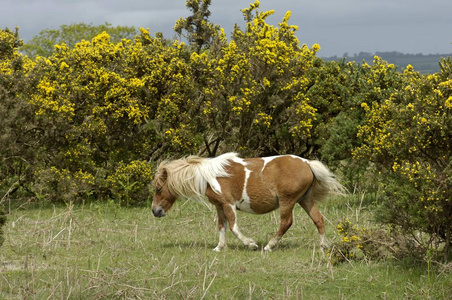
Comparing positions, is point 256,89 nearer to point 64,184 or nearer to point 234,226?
point 64,184

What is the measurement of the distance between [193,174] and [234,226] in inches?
43.6

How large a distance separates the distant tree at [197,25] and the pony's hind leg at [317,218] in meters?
14.7

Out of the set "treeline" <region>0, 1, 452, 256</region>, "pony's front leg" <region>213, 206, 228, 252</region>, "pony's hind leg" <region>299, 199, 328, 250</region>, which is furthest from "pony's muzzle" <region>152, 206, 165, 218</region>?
"treeline" <region>0, 1, 452, 256</region>

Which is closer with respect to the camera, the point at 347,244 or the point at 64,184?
the point at 347,244

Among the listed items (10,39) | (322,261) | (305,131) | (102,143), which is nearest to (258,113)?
(305,131)

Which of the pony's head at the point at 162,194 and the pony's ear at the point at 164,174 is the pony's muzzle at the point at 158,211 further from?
the pony's ear at the point at 164,174

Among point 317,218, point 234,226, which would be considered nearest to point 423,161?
point 317,218

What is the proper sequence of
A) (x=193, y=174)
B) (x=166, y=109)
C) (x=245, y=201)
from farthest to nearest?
(x=166, y=109) → (x=193, y=174) → (x=245, y=201)

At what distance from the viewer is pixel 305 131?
18.4m

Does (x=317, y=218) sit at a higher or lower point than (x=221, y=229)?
higher

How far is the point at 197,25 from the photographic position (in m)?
25.9

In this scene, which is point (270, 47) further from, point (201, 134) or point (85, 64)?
point (85, 64)

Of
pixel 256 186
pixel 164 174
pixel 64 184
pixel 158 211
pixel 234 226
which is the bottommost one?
pixel 64 184

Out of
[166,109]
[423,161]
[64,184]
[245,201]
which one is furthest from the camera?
[166,109]
